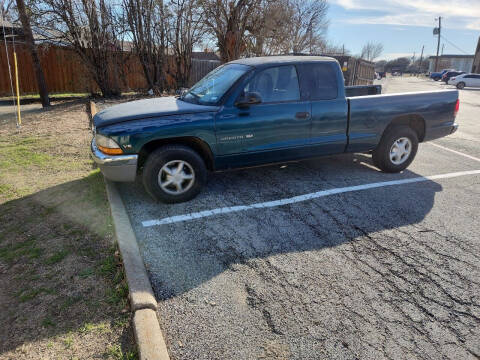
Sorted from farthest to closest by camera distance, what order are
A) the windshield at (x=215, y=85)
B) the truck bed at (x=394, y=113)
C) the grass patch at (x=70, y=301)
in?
1. the truck bed at (x=394, y=113)
2. the windshield at (x=215, y=85)
3. the grass patch at (x=70, y=301)

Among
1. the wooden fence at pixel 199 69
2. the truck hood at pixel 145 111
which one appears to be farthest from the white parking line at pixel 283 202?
the wooden fence at pixel 199 69

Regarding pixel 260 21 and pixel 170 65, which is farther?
pixel 260 21

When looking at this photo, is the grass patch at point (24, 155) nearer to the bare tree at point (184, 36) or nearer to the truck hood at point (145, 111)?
the truck hood at point (145, 111)

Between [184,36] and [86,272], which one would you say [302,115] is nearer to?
[86,272]

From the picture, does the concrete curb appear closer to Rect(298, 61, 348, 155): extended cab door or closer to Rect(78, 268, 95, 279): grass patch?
Rect(78, 268, 95, 279): grass patch

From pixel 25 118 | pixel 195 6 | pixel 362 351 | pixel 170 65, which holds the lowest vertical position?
pixel 362 351

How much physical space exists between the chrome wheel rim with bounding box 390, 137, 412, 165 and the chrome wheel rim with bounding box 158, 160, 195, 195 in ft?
11.2

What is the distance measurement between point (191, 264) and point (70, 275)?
3.50 ft

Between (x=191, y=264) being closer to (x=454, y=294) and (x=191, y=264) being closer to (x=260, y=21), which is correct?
(x=454, y=294)

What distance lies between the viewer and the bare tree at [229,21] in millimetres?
17812

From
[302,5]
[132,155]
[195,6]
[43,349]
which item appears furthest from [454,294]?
[302,5]

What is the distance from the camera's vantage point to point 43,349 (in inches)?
96.1

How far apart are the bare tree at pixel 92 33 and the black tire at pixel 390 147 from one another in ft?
42.0

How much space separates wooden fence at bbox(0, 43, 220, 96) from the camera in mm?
16328
